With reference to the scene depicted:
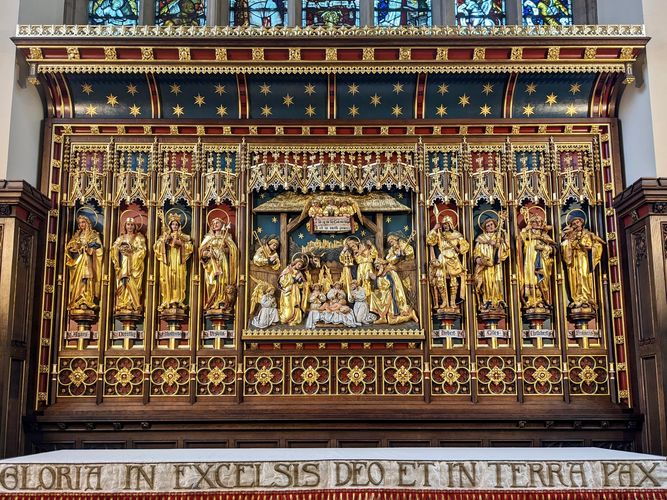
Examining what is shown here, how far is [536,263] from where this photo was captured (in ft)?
33.7

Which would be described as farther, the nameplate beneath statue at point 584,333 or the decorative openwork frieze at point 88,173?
the decorative openwork frieze at point 88,173

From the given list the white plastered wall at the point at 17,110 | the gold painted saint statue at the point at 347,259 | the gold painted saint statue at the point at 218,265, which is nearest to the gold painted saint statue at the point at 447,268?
the gold painted saint statue at the point at 347,259

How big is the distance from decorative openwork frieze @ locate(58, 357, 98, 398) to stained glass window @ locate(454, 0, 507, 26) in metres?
7.83

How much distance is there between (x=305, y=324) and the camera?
1009 cm

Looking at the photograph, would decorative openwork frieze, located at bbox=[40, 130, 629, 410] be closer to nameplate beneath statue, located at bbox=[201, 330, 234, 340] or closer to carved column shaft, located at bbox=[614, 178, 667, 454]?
nameplate beneath statue, located at bbox=[201, 330, 234, 340]

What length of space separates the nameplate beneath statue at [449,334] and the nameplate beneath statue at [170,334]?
349 cm

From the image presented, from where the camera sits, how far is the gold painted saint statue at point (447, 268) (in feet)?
33.4

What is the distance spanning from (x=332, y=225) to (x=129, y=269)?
114 inches

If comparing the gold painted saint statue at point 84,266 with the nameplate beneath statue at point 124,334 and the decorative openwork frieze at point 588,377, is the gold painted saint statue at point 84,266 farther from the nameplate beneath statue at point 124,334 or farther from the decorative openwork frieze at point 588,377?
the decorative openwork frieze at point 588,377

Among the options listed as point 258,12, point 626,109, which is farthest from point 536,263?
point 258,12

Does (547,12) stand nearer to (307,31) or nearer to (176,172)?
(307,31)

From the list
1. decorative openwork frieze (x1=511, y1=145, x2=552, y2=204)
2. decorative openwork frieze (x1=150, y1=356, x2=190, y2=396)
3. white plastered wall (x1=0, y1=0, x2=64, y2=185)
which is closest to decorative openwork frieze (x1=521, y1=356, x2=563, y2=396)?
decorative openwork frieze (x1=511, y1=145, x2=552, y2=204)

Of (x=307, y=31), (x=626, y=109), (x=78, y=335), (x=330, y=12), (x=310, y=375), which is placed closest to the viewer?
(x=307, y=31)

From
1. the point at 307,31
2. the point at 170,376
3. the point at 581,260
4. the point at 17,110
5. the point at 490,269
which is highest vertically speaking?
the point at 307,31
